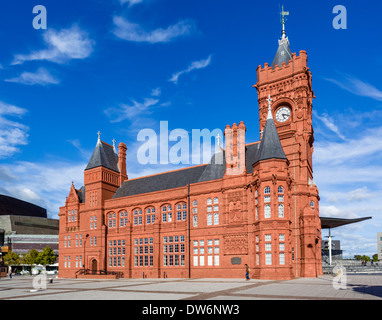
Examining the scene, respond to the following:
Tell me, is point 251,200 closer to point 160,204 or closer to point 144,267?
point 160,204

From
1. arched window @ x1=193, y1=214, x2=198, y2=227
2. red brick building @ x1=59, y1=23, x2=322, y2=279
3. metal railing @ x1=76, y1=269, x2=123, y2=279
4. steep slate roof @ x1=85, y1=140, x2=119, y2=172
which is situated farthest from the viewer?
steep slate roof @ x1=85, y1=140, x2=119, y2=172

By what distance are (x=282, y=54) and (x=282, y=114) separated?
904cm

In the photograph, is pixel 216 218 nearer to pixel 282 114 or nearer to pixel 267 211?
pixel 267 211

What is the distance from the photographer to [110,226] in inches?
2308

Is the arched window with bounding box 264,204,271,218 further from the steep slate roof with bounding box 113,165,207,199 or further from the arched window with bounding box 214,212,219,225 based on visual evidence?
the steep slate roof with bounding box 113,165,207,199

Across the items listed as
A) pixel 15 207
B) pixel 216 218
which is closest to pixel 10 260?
Result: pixel 15 207

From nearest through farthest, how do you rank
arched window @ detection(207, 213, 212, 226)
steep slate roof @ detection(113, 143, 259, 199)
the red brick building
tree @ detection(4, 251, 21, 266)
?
the red brick building → arched window @ detection(207, 213, 212, 226) → steep slate roof @ detection(113, 143, 259, 199) → tree @ detection(4, 251, 21, 266)

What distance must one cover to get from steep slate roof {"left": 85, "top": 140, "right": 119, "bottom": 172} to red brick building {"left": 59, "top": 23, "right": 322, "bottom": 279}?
0.21 m

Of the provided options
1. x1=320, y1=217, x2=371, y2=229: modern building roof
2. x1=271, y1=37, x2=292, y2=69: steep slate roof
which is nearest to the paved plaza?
x1=320, y1=217, x2=371, y2=229: modern building roof

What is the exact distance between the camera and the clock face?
4980cm

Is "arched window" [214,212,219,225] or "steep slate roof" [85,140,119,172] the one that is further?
"steep slate roof" [85,140,119,172]

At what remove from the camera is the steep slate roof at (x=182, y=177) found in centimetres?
4908

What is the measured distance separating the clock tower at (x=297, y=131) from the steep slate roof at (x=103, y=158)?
85.8 feet
